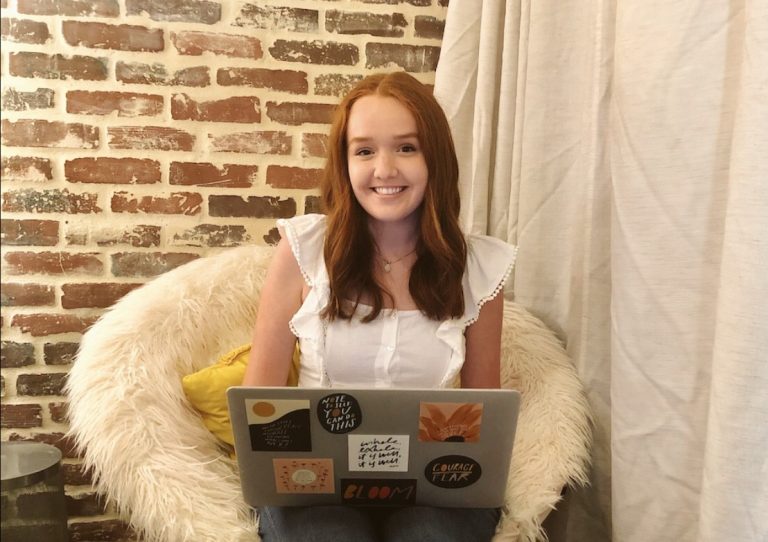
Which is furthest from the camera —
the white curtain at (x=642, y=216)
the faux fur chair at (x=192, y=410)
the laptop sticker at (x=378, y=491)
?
the faux fur chair at (x=192, y=410)

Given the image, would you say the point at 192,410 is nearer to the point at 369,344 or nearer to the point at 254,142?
Result: the point at 369,344

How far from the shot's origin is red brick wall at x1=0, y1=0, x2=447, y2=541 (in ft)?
4.53

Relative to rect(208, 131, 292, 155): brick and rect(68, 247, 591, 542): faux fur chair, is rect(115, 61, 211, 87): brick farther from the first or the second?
rect(68, 247, 591, 542): faux fur chair

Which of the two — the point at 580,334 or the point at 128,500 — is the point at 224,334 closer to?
the point at 128,500

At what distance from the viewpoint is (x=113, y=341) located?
112 centimetres

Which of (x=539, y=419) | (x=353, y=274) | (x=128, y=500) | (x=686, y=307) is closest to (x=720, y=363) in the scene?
(x=686, y=307)

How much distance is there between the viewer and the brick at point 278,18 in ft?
4.80

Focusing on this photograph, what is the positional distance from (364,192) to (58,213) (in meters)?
0.78

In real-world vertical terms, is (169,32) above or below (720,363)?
above

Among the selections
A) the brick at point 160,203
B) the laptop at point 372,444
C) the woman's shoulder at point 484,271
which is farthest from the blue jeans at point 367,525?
the brick at point 160,203

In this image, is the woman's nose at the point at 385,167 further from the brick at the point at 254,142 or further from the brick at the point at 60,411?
the brick at the point at 60,411

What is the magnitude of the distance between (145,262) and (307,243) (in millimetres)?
575

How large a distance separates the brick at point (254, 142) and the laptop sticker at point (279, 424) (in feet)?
2.90

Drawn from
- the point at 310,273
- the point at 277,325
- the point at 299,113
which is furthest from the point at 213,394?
the point at 299,113
